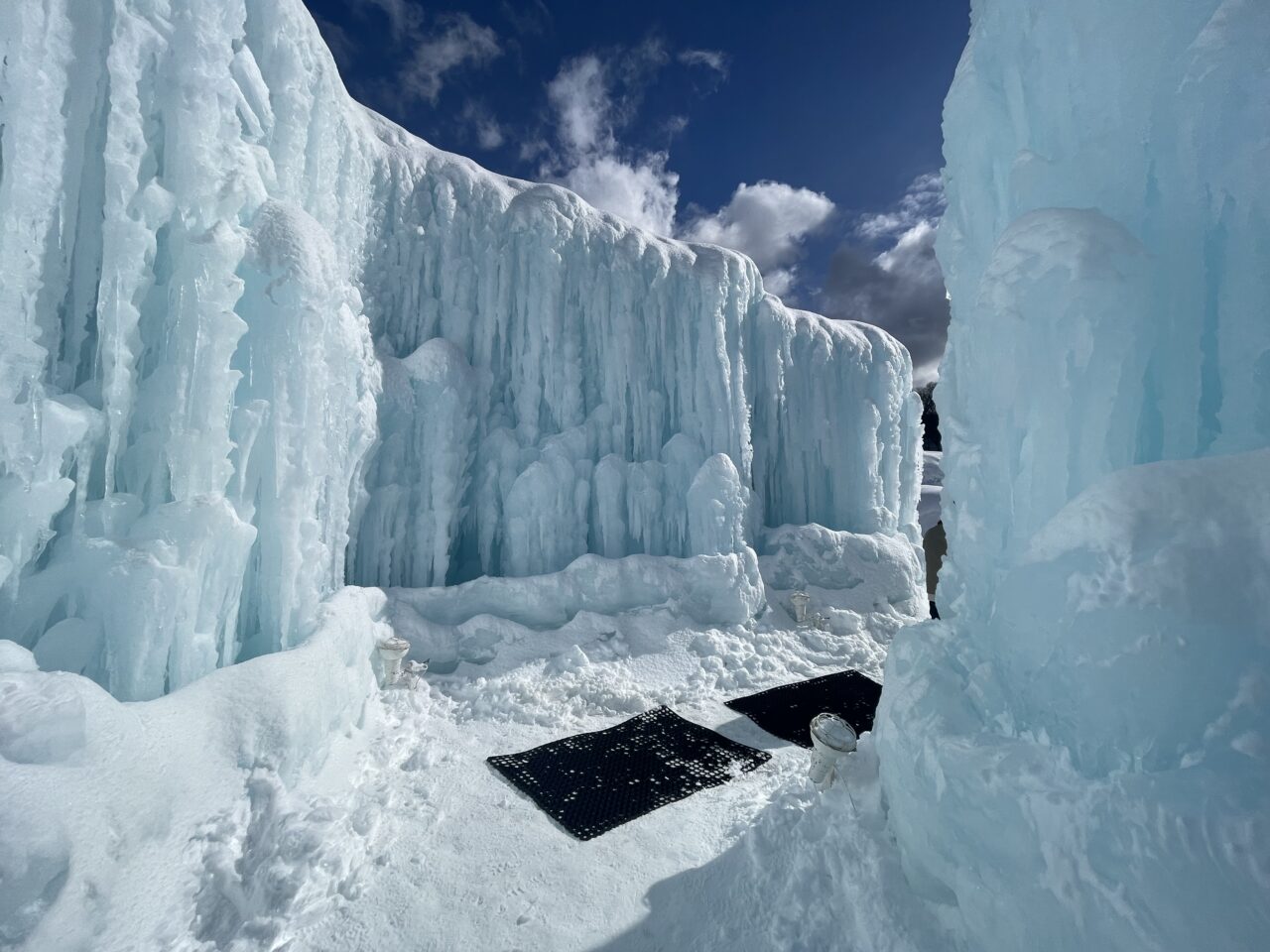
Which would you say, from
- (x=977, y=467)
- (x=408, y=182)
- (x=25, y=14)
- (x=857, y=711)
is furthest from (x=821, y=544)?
(x=25, y=14)

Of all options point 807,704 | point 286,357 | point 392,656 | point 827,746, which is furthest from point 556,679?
point 286,357

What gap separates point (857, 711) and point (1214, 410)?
6.26 m

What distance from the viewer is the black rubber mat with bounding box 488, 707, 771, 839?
5145 mm

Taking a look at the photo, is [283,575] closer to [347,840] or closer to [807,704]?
[347,840]

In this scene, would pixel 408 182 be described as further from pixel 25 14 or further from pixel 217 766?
pixel 217 766

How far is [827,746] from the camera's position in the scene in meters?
4.82

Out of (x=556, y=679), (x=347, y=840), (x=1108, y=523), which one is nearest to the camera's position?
(x=1108, y=523)

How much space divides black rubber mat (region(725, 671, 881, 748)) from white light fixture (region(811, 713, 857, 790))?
6.50ft

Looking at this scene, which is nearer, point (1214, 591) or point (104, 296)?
point (1214, 591)

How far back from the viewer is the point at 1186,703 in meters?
2.22

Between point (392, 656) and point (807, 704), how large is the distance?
5943mm

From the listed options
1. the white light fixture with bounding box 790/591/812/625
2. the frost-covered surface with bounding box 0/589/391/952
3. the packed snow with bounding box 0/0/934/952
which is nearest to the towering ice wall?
the packed snow with bounding box 0/0/934/952

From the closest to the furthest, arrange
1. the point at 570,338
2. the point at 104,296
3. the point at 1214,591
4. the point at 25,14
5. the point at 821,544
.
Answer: the point at 1214,591 → the point at 25,14 → the point at 104,296 → the point at 570,338 → the point at 821,544

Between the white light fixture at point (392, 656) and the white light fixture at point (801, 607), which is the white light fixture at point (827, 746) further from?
the white light fixture at point (801, 607)
